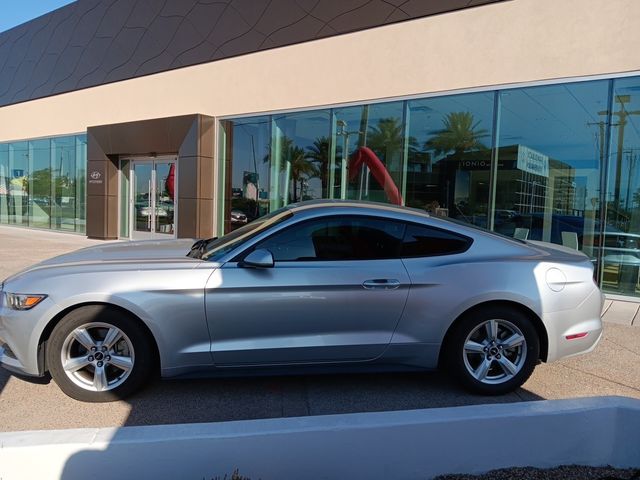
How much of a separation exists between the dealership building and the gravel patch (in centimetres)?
631

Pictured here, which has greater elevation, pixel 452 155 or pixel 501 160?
pixel 452 155

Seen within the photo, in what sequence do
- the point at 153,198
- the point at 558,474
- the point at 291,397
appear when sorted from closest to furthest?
1. the point at 558,474
2. the point at 291,397
3. the point at 153,198

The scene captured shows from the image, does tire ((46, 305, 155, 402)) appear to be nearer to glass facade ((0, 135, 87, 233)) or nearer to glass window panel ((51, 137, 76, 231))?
glass facade ((0, 135, 87, 233))

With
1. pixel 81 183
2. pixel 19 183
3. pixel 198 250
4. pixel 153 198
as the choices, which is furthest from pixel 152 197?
pixel 198 250

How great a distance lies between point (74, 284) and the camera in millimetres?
3494

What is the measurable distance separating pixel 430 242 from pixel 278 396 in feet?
5.58

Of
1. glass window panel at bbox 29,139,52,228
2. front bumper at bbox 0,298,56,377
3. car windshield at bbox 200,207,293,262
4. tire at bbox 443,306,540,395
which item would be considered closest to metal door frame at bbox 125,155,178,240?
glass window panel at bbox 29,139,52,228

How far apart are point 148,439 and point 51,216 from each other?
18.3 m

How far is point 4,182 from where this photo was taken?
2059 centimetres

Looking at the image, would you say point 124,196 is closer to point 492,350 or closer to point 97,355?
point 97,355

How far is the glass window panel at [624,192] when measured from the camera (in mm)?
7918

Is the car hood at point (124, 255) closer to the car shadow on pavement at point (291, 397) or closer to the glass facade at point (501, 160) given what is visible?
the car shadow on pavement at point (291, 397)

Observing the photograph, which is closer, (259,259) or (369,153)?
(259,259)

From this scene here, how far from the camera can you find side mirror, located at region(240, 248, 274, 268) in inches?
139
